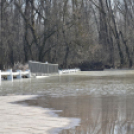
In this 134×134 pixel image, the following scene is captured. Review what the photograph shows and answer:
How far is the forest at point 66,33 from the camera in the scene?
52.6 m

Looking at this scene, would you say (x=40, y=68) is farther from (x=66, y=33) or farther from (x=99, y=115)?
(x=99, y=115)

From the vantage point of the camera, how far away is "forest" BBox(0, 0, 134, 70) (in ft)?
173

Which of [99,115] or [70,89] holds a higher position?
[70,89]

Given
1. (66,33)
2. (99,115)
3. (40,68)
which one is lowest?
(99,115)

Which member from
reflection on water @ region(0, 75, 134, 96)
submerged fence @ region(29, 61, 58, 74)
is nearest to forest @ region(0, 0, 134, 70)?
submerged fence @ region(29, 61, 58, 74)

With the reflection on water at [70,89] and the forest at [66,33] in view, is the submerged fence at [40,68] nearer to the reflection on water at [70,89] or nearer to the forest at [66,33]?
the forest at [66,33]

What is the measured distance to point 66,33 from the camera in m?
55.8

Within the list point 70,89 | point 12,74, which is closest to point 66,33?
point 12,74

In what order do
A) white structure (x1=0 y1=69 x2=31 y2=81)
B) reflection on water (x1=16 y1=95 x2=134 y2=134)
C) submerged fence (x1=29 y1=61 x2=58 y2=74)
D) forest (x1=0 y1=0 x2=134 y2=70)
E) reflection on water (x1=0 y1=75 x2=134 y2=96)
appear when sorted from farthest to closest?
forest (x1=0 y1=0 x2=134 y2=70) → submerged fence (x1=29 y1=61 x2=58 y2=74) → white structure (x1=0 y1=69 x2=31 y2=81) → reflection on water (x1=0 y1=75 x2=134 y2=96) → reflection on water (x1=16 y1=95 x2=134 y2=134)

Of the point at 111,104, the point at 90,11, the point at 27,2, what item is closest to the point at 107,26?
the point at 90,11

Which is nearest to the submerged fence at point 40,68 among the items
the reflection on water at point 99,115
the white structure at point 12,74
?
the white structure at point 12,74

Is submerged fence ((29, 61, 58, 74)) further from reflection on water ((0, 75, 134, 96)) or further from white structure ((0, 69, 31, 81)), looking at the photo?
reflection on water ((0, 75, 134, 96))

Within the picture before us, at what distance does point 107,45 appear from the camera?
6806 cm

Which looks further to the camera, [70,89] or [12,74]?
[12,74]
